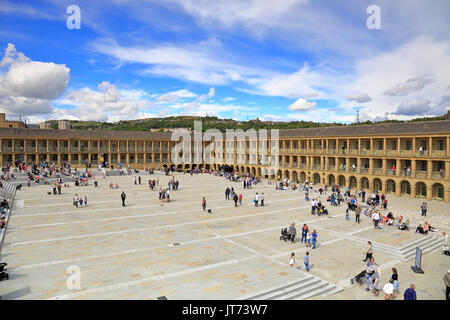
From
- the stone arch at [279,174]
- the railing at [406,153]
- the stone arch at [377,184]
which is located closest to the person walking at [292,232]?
the railing at [406,153]

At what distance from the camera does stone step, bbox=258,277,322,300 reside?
11.1 meters

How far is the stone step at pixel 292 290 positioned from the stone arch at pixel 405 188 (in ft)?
100

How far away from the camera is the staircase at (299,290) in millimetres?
11086

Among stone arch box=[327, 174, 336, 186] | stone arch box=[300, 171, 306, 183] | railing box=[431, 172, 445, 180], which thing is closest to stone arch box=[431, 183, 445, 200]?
railing box=[431, 172, 445, 180]

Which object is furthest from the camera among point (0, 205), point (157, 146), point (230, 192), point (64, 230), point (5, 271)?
point (157, 146)

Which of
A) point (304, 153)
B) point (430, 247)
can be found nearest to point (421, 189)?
point (304, 153)

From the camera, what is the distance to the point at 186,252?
15219mm

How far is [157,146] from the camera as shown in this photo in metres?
65.1

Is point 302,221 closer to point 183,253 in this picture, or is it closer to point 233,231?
point 233,231

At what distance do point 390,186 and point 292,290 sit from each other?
33.0 m

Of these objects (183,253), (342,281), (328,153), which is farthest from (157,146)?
(342,281)

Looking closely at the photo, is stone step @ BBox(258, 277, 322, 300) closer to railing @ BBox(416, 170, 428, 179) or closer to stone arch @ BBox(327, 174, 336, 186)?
railing @ BBox(416, 170, 428, 179)
